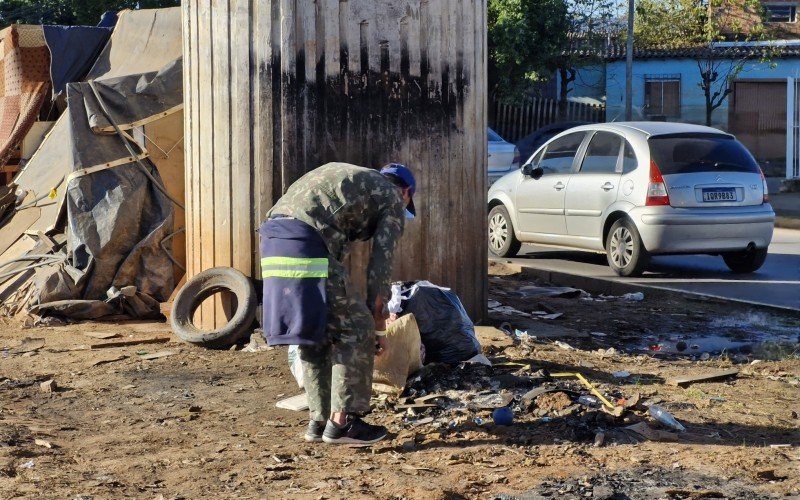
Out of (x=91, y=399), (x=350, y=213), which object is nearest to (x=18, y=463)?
(x=91, y=399)

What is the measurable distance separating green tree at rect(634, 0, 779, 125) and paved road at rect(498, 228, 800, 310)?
18.3 metres

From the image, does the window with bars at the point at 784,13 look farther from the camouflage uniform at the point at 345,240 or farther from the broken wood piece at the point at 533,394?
the camouflage uniform at the point at 345,240

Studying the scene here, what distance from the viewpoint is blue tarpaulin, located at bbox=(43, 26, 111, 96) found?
12727mm

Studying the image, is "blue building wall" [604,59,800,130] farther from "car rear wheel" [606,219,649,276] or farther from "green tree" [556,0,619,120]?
"car rear wheel" [606,219,649,276]

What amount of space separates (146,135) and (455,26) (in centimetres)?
351

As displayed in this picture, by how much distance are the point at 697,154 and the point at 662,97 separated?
937 inches

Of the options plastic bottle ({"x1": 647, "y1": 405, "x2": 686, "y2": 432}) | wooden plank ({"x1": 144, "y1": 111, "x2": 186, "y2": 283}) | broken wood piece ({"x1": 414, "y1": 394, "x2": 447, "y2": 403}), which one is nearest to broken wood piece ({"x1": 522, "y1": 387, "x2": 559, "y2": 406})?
broken wood piece ({"x1": 414, "y1": 394, "x2": 447, "y2": 403})

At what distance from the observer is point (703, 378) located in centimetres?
700

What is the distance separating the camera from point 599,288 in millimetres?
11297

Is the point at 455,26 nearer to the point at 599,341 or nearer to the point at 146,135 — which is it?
the point at 599,341

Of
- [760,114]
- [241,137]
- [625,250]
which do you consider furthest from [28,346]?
[760,114]

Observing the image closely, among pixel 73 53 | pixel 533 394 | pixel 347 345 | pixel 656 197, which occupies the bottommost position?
pixel 533 394

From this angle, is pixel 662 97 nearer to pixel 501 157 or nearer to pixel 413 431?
pixel 501 157

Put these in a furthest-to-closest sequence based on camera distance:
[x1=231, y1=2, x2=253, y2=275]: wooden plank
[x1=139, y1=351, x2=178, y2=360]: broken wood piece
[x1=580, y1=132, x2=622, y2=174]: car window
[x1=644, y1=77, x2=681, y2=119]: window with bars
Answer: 1. [x1=644, y1=77, x2=681, y2=119]: window with bars
2. [x1=580, y1=132, x2=622, y2=174]: car window
3. [x1=231, y1=2, x2=253, y2=275]: wooden plank
4. [x1=139, y1=351, x2=178, y2=360]: broken wood piece
